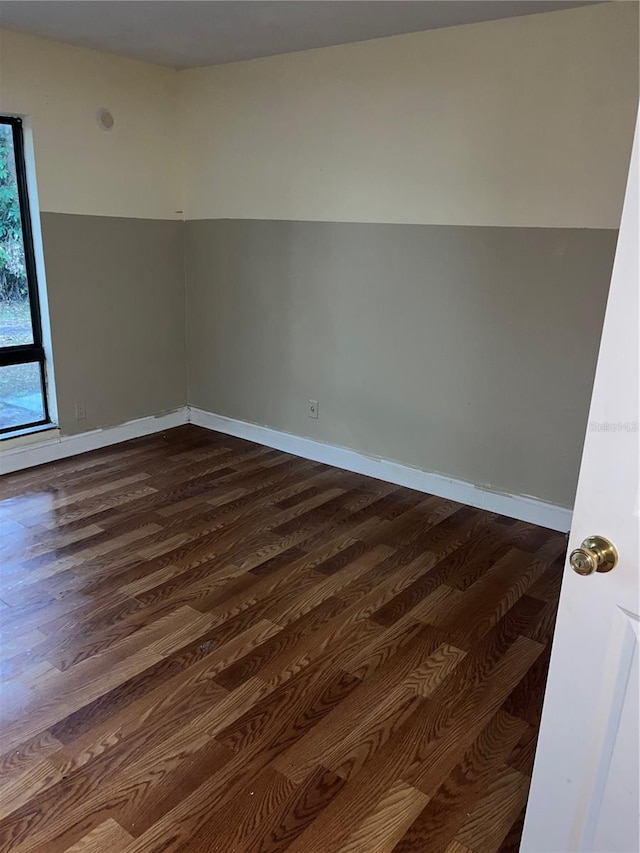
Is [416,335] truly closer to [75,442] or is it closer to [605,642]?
[75,442]

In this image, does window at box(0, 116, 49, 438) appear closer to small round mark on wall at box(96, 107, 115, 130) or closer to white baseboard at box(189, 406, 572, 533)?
small round mark on wall at box(96, 107, 115, 130)

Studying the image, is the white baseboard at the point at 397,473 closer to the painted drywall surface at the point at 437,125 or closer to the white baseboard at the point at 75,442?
the white baseboard at the point at 75,442

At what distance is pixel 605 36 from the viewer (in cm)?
268

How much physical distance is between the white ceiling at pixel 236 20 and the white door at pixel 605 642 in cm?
231

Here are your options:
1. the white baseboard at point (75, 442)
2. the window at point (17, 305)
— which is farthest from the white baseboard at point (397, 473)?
the window at point (17, 305)

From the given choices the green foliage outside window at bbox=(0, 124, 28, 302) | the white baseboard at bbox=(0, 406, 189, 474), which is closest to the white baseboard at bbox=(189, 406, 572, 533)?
the white baseboard at bbox=(0, 406, 189, 474)

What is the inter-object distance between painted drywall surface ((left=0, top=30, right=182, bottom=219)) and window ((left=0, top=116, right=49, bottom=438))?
0.16 meters

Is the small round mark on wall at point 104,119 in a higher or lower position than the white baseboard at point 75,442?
higher

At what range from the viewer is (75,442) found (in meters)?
4.16

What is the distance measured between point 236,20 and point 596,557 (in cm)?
305

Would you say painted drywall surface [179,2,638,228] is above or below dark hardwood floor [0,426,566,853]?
above

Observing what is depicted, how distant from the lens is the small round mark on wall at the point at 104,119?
385 centimetres

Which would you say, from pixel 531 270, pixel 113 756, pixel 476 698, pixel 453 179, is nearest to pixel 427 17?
pixel 453 179

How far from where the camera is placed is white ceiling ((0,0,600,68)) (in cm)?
279
